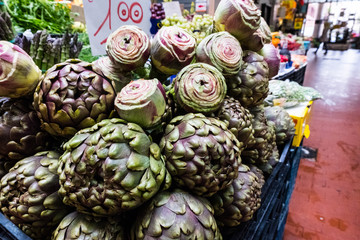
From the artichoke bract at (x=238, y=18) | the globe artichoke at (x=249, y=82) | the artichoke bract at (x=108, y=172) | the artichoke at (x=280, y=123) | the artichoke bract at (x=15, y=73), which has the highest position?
the artichoke bract at (x=238, y=18)

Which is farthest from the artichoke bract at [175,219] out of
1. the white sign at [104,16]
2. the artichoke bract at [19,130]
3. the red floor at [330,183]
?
the red floor at [330,183]

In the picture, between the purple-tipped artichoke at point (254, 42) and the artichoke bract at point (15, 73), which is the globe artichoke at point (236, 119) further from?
the artichoke bract at point (15, 73)

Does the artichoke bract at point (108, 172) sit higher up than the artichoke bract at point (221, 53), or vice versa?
the artichoke bract at point (221, 53)

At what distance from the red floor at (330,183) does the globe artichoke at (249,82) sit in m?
1.54

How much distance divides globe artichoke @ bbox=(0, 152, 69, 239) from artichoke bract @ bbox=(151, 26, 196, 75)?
454 mm

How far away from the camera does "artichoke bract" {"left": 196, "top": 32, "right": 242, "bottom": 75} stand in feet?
2.80

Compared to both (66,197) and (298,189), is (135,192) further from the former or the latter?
(298,189)

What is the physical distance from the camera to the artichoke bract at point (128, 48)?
81 centimetres

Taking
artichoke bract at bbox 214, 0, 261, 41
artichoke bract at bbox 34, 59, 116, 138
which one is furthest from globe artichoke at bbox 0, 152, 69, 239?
artichoke bract at bbox 214, 0, 261, 41

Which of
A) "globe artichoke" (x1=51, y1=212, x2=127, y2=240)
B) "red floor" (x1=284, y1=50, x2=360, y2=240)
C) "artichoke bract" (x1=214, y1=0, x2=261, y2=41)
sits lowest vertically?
"red floor" (x1=284, y1=50, x2=360, y2=240)

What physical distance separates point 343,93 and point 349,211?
4.65m

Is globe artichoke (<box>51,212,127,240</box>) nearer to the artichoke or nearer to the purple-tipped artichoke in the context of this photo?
the purple-tipped artichoke

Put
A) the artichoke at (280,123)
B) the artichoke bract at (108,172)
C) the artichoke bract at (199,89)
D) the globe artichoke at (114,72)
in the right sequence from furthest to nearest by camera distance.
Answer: the artichoke at (280,123), the globe artichoke at (114,72), the artichoke bract at (199,89), the artichoke bract at (108,172)

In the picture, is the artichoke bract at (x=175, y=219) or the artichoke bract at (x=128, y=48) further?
the artichoke bract at (x=128, y=48)
